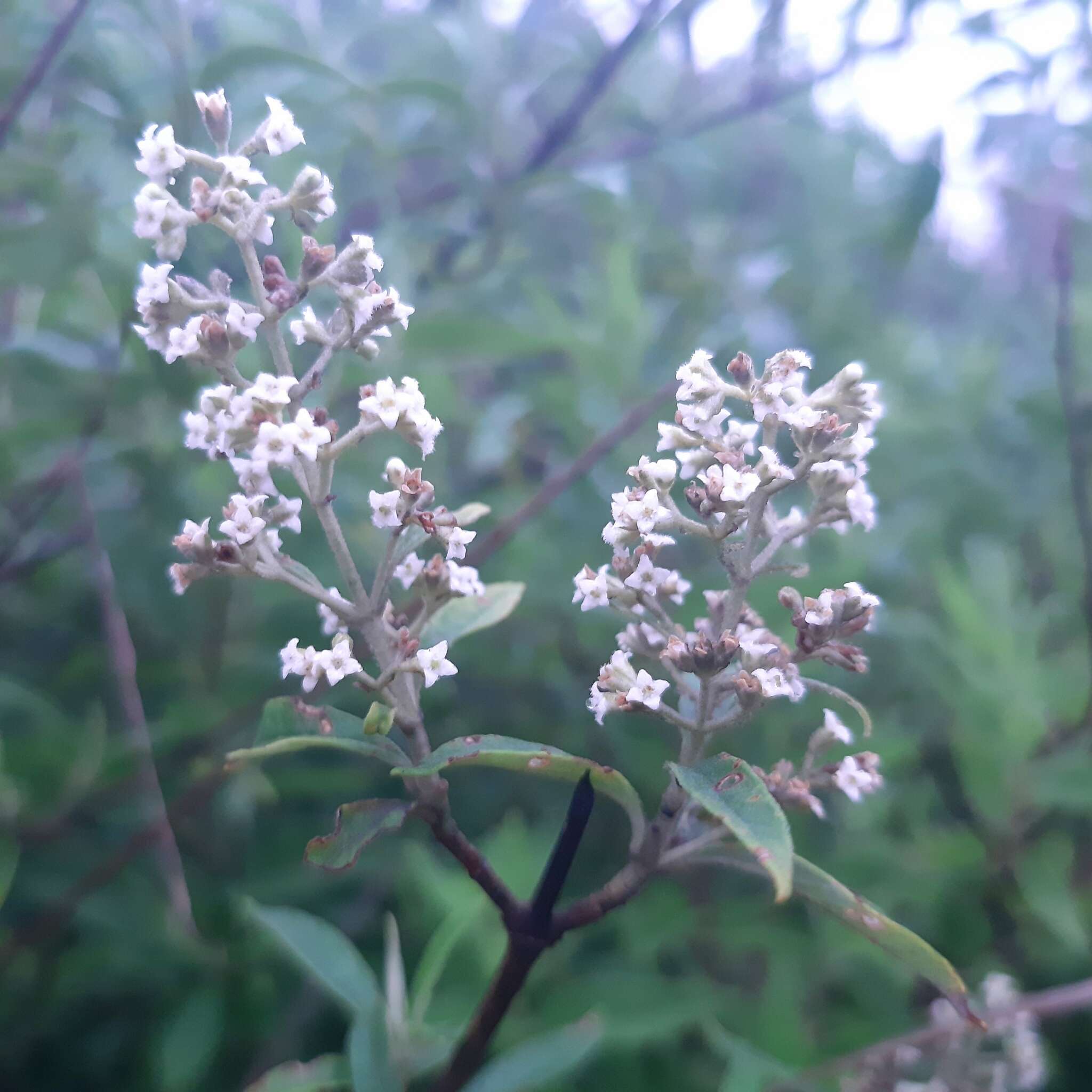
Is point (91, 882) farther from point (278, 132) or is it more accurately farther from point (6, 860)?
point (278, 132)

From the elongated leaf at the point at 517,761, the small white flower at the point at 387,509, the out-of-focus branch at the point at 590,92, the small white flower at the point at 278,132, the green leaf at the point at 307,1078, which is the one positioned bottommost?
the green leaf at the point at 307,1078

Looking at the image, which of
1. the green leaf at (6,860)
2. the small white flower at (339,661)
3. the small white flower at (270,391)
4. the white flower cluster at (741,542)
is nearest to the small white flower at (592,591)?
the white flower cluster at (741,542)

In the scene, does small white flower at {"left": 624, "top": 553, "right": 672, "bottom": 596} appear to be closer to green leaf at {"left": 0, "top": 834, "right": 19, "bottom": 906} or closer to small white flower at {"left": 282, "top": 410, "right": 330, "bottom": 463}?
small white flower at {"left": 282, "top": 410, "right": 330, "bottom": 463}

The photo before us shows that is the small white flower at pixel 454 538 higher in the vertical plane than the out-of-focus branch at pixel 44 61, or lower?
lower

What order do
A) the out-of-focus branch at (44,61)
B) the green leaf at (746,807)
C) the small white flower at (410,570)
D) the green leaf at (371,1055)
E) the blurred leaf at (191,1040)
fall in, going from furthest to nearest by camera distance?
1. the blurred leaf at (191,1040)
2. the out-of-focus branch at (44,61)
3. the green leaf at (371,1055)
4. the small white flower at (410,570)
5. the green leaf at (746,807)

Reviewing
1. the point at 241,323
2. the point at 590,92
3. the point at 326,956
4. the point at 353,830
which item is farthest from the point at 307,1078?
the point at 590,92

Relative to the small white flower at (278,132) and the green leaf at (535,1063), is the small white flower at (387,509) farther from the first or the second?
the green leaf at (535,1063)
